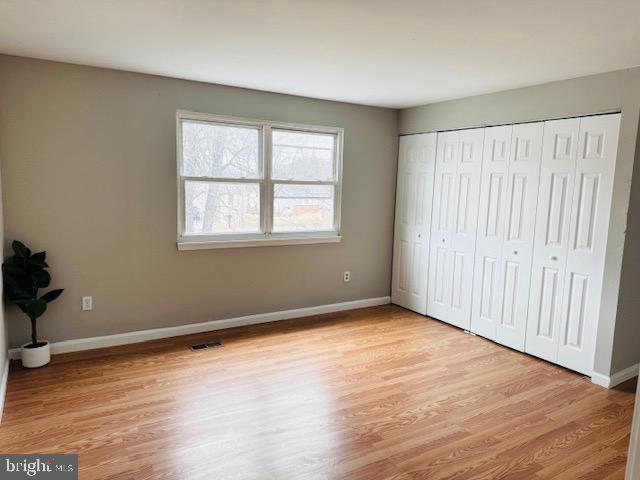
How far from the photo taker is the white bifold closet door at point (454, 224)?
13.6 ft

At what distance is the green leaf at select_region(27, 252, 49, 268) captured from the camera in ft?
10.3

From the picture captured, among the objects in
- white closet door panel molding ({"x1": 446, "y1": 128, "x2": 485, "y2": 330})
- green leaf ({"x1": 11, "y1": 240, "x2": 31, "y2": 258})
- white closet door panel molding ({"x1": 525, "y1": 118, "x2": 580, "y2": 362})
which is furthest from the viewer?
white closet door panel molding ({"x1": 446, "y1": 128, "x2": 485, "y2": 330})

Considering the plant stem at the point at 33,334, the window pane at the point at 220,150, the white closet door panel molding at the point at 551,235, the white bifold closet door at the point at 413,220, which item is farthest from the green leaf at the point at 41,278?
the white closet door panel molding at the point at 551,235

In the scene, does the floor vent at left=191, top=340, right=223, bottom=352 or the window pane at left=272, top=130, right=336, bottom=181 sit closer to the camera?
the floor vent at left=191, top=340, right=223, bottom=352

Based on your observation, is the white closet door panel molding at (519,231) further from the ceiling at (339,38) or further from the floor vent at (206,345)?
the floor vent at (206,345)

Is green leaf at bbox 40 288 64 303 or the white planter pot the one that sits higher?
green leaf at bbox 40 288 64 303

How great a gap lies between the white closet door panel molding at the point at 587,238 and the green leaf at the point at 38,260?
400 cm

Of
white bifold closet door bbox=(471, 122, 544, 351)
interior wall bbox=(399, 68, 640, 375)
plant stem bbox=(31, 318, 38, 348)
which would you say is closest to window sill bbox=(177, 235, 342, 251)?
plant stem bbox=(31, 318, 38, 348)

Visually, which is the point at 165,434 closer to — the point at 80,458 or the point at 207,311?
the point at 80,458

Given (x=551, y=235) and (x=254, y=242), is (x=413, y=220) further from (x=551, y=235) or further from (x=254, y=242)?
(x=254, y=242)

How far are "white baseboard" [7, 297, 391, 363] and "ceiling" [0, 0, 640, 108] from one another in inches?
87.0

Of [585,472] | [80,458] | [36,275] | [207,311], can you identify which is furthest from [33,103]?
[585,472]

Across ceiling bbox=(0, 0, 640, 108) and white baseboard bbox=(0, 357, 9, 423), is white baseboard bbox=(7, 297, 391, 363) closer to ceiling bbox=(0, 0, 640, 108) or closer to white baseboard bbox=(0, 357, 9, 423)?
white baseboard bbox=(0, 357, 9, 423)

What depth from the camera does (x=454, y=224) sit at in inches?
171
